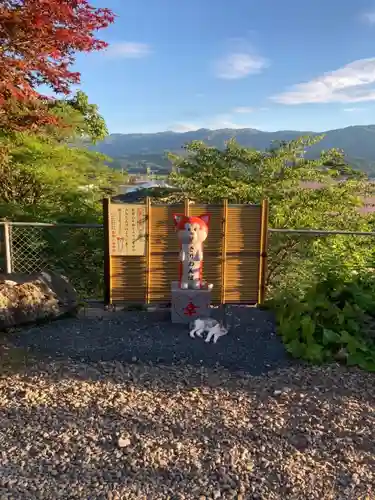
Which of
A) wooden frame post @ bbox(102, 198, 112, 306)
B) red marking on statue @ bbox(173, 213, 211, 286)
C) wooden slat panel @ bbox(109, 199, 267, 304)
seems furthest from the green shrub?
wooden frame post @ bbox(102, 198, 112, 306)

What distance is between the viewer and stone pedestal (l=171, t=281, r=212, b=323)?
5.09m

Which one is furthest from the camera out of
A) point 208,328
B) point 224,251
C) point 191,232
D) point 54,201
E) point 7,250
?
point 54,201

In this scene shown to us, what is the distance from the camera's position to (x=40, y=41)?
5.04 metres

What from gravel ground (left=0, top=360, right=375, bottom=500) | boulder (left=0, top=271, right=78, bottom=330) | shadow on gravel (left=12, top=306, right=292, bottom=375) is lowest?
gravel ground (left=0, top=360, right=375, bottom=500)

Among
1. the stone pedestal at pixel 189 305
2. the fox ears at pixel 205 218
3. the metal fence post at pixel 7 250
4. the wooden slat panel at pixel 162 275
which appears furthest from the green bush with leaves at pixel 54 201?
the fox ears at pixel 205 218

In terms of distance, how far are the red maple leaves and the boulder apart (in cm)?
212

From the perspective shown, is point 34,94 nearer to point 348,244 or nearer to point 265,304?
point 265,304

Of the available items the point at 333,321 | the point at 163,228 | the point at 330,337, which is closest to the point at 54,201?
the point at 163,228

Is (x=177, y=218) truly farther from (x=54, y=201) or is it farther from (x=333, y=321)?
(x=54, y=201)

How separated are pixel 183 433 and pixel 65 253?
4.78 metres

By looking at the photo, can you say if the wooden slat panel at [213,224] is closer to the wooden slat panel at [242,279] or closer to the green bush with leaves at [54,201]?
the wooden slat panel at [242,279]

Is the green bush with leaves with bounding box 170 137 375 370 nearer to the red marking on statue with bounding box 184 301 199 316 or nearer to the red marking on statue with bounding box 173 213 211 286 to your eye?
the red marking on statue with bounding box 184 301 199 316

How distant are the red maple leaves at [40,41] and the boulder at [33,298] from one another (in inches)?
83.4

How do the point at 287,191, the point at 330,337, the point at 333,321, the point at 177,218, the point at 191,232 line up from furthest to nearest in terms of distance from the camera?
the point at 287,191 → the point at 177,218 → the point at 191,232 → the point at 333,321 → the point at 330,337
